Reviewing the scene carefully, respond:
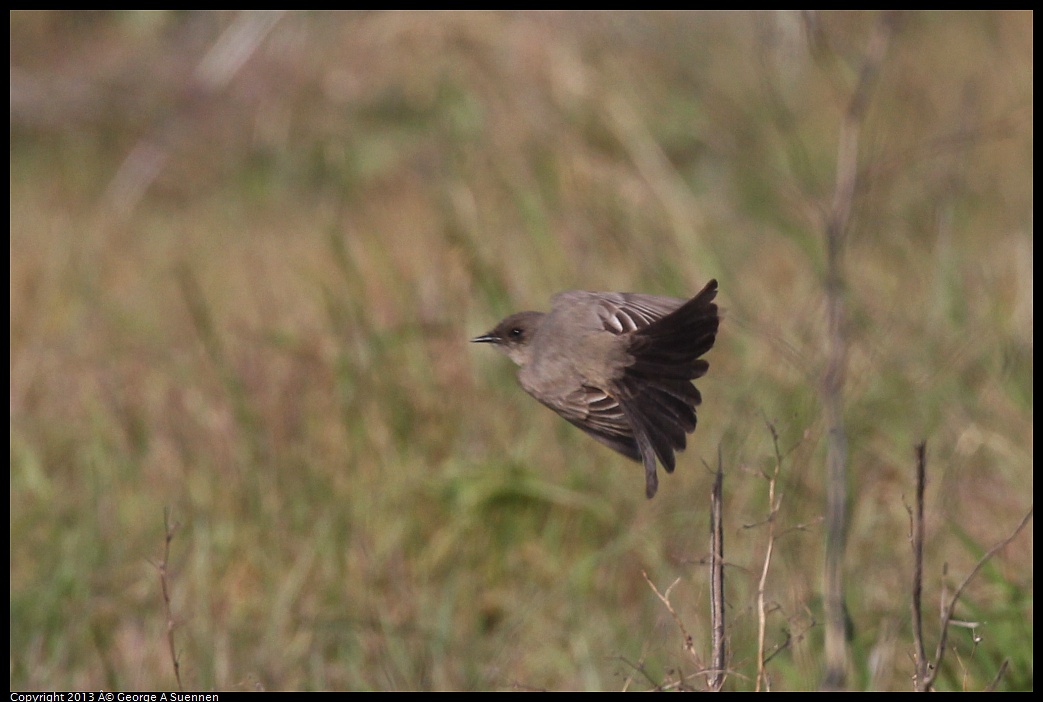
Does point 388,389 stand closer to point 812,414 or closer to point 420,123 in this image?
point 812,414

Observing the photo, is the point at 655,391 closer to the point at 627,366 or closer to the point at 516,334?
the point at 627,366

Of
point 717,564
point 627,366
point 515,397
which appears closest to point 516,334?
point 627,366

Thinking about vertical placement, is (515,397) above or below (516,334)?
below

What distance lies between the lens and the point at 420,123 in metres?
6.70

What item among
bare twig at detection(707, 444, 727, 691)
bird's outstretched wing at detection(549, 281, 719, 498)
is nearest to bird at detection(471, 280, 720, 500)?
bird's outstretched wing at detection(549, 281, 719, 498)

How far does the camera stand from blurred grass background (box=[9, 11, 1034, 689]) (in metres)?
3.20

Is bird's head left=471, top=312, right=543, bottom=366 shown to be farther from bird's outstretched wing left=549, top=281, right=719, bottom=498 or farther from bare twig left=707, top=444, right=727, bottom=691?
bare twig left=707, top=444, right=727, bottom=691

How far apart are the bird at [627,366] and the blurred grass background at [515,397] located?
0.63 metres

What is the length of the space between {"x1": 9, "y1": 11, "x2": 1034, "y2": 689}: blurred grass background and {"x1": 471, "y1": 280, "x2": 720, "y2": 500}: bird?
632 millimetres

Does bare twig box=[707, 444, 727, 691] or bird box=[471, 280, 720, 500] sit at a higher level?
bird box=[471, 280, 720, 500]

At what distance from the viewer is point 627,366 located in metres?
1.52

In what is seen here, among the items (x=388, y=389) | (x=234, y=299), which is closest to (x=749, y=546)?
(x=388, y=389)

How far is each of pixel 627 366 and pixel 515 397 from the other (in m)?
2.60

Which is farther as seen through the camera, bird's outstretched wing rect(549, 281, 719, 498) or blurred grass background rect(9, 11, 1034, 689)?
blurred grass background rect(9, 11, 1034, 689)
